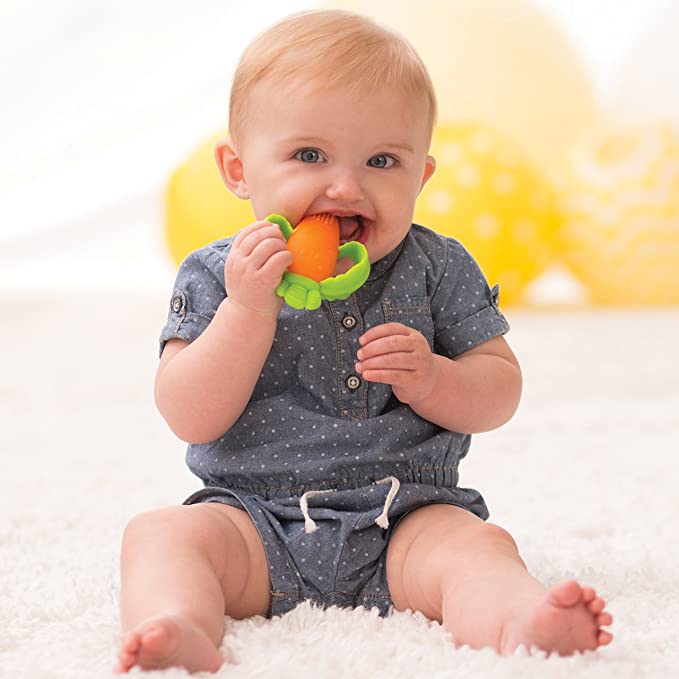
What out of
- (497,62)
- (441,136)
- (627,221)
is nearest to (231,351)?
(441,136)

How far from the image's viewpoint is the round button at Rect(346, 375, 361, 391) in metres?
0.97

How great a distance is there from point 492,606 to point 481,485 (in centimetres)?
61

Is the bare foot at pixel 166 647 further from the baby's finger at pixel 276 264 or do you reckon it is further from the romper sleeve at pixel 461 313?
the romper sleeve at pixel 461 313

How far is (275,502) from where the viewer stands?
37.5 inches

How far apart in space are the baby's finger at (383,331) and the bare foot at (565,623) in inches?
9.9

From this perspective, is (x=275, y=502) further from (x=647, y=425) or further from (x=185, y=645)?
(x=647, y=425)

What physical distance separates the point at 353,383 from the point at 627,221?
6.59 feet

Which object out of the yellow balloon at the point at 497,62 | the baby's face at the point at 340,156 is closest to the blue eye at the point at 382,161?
the baby's face at the point at 340,156

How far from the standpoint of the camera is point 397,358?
898mm

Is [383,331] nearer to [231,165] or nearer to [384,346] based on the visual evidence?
[384,346]

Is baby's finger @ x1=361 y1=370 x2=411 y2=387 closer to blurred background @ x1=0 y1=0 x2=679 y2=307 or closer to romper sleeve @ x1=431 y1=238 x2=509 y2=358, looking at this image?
romper sleeve @ x1=431 y1=238 x2=509 y2=358

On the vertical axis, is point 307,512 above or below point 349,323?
below

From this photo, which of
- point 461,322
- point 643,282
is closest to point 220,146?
point 461,322

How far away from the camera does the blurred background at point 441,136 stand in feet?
9.12
